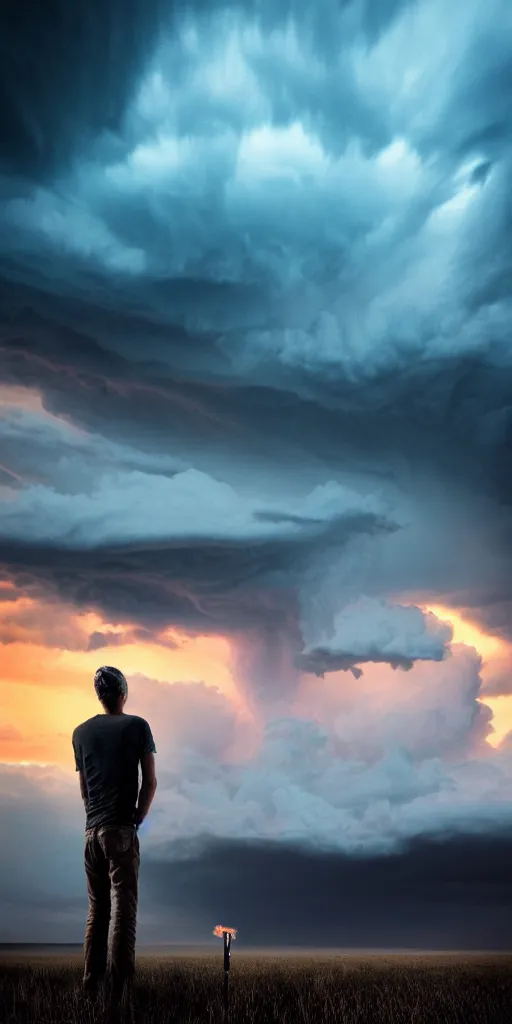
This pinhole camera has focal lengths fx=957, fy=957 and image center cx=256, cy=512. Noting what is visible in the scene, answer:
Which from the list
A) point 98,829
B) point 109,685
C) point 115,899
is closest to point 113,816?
point 98,829

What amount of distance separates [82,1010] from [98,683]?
1929 millimetres

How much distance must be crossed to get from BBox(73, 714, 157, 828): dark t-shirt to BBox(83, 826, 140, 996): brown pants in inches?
4.3

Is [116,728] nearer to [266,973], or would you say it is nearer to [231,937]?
[231,937]

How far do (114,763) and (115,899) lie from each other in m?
0.85

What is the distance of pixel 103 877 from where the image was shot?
6.21m

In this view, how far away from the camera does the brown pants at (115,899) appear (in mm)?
5973

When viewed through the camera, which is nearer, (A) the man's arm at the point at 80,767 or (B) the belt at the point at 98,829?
(B) the belt at the point at 98,829

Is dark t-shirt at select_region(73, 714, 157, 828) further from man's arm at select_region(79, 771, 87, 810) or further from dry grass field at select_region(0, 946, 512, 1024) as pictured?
dry grass field at select_region(0, 946, 512, 1024)

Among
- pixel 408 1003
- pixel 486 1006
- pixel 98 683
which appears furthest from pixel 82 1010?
pixel 486 1006

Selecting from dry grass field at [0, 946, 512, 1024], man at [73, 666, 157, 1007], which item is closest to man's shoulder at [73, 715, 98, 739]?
man at [73, 666, 157, 1007]

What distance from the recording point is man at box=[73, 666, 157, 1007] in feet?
19.6

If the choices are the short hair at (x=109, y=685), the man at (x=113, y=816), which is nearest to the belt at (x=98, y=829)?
the man at (x=113, y=816)

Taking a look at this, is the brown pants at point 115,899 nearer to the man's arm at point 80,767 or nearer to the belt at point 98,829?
the belt at point 98,829

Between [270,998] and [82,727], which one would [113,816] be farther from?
[270,998]
